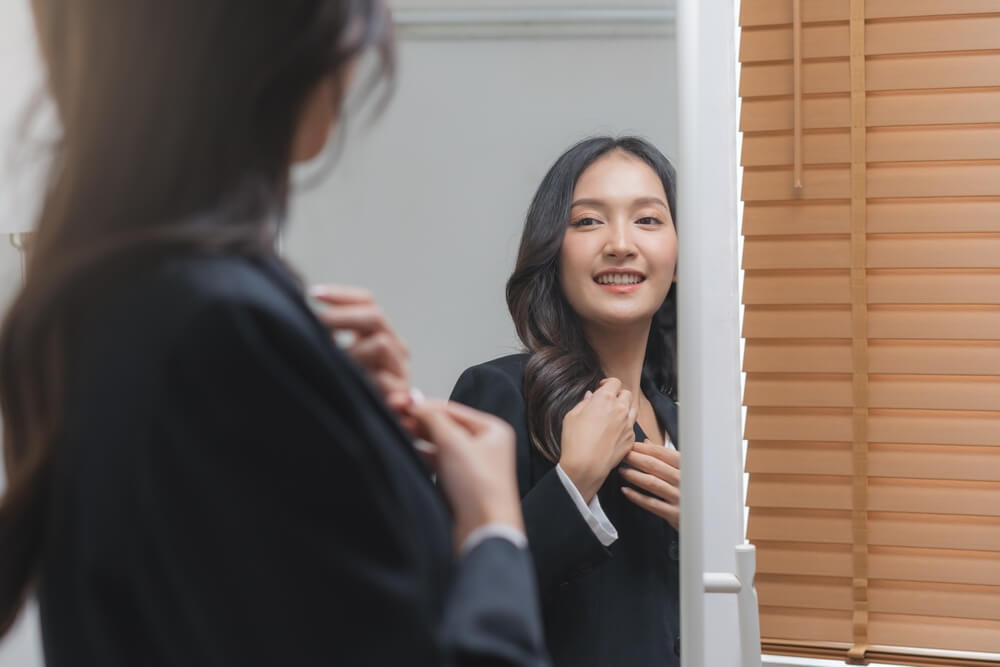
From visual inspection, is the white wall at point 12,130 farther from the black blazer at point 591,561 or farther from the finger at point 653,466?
the finger at point 653,466

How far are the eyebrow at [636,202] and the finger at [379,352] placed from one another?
535 millimetres

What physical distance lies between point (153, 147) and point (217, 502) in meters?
0.20

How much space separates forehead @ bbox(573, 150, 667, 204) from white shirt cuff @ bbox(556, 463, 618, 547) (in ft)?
1.09

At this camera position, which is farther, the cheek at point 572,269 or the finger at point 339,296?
the cheek at point 572,269

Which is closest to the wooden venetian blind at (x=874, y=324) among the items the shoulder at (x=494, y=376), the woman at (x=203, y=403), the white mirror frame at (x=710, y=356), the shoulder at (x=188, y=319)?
the white mirror frame at (x=710, y=356)

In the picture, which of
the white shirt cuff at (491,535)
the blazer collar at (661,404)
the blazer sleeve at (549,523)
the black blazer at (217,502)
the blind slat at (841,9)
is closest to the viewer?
the black blazer at (217,502)

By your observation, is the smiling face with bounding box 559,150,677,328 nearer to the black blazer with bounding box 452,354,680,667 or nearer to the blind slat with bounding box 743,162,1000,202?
the black blazer with bounding box 452,354,680,667

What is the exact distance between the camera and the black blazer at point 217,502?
542 mm

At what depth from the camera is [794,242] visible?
1.81m

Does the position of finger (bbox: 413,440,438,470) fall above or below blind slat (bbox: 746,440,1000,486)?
above

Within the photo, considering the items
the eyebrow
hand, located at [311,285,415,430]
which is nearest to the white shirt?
the eyebrow

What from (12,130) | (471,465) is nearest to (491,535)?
(471,465)

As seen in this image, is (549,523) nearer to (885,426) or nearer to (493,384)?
(493,384)

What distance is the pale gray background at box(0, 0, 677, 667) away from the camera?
126 cm
